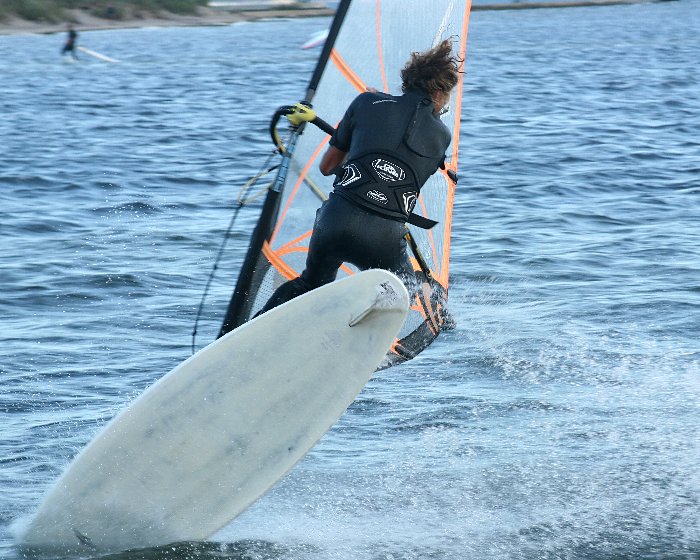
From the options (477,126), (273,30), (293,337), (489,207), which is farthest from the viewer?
(273,30)

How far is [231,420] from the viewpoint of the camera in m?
4.73

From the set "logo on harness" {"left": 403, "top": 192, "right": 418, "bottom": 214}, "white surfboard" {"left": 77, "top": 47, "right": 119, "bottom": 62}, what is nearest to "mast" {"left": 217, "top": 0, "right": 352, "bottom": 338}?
"logo on harness" {"left": 403, "top": 192, "right": 418, "bottom": 214}

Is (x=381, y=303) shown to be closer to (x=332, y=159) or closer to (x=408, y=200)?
(x=408, y=200)

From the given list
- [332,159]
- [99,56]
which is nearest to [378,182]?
[332,159]

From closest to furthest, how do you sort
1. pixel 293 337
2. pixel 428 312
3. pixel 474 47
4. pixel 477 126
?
pixel 293 337, pixel 428 312, pixel 477 126, pixel 474 47

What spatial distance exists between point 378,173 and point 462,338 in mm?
3149

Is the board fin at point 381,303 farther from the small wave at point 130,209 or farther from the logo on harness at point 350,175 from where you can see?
the small wave at point 130,209

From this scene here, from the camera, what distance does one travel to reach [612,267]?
9766 millimetres

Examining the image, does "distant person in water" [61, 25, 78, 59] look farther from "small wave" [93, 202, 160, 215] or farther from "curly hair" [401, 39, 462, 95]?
"curly hair" [401, 39, 462, 95]

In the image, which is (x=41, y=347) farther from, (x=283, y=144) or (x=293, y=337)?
(x=293, y=337)

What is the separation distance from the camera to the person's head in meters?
4.95

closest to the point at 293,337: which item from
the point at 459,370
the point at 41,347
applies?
the point at 459,370

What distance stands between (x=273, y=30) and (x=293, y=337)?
50137mm

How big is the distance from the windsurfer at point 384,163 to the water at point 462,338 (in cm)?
126
